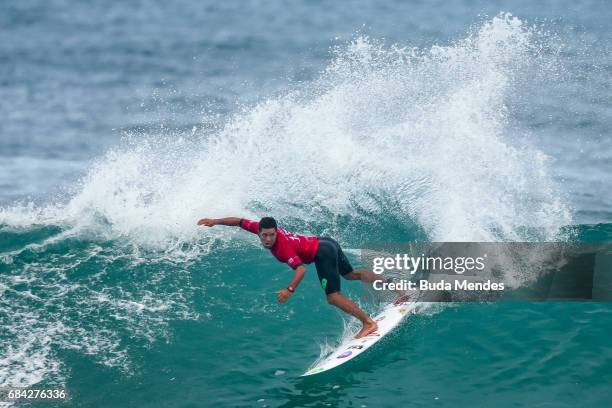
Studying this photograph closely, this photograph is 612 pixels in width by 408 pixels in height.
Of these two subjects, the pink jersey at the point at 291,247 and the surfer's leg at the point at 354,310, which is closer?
the pink jersey at the point at 291,247

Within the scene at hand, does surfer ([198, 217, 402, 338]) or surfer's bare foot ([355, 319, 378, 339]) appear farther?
surfer's bare foot ([355, 319, 378, 339])

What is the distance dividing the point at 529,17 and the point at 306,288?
24.2 m

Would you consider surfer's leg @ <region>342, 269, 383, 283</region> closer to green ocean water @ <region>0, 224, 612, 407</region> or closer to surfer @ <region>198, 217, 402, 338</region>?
green ocean water @ <region>0, 224, 612, 407</region>

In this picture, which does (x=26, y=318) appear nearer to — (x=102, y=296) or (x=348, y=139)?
(x=102, y=296)

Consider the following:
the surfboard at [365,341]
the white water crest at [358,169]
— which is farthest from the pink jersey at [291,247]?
the white water crest at [358,169]

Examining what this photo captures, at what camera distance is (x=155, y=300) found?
9.59 meters

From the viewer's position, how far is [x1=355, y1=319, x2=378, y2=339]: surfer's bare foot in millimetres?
8613

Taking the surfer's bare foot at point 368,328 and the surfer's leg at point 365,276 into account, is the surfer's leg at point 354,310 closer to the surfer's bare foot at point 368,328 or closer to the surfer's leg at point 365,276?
the surfer's bare foot at point 368,328

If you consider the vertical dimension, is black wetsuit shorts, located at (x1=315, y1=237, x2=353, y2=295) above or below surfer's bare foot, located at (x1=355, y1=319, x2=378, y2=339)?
above

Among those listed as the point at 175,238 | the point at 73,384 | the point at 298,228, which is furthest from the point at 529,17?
the point at 73,384

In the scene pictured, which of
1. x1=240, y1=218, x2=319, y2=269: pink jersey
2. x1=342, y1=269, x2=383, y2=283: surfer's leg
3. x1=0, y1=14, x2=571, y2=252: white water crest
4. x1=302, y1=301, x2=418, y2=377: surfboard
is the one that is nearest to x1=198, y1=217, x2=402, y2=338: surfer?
x1=240, y1=218, x2=319, y2=269: pink jersey

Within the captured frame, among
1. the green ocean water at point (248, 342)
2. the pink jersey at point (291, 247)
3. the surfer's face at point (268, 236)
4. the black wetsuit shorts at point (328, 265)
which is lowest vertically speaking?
the green ocean water at point (248, 342)

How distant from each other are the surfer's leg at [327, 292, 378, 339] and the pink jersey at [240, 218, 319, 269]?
0.61m

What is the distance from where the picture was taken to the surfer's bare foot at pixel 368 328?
8.61m
